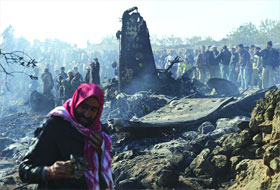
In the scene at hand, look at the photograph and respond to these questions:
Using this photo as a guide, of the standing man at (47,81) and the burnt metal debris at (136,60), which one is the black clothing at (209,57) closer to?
the burnt metal debris at (136,60)

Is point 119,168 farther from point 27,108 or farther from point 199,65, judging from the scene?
point 27,108

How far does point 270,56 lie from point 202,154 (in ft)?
36.0

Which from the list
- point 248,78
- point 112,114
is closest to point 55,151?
point 112,114

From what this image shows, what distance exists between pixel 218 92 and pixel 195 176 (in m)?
8.88

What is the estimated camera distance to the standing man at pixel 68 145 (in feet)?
9.76

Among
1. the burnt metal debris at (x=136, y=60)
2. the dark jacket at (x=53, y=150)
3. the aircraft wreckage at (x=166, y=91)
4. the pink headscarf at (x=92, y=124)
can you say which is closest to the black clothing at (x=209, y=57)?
the burnt metal debris at (x=136, y=60)

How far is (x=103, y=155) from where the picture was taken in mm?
3248

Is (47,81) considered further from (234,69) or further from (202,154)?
(202,154)

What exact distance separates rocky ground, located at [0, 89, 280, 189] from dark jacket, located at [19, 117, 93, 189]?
3.95 meters

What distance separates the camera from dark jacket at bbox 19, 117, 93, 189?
2.99m

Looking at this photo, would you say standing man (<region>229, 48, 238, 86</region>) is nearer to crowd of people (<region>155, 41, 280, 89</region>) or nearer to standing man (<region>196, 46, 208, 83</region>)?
crowd of people (<region>155, 41, 280, 89</region>)

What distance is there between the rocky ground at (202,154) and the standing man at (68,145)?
12.5ft

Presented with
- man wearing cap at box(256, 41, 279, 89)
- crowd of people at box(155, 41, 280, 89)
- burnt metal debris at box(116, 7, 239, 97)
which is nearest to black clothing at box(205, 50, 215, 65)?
crowd of people at box(155, 41, 280, 89)

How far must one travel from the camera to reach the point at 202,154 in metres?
8.81
